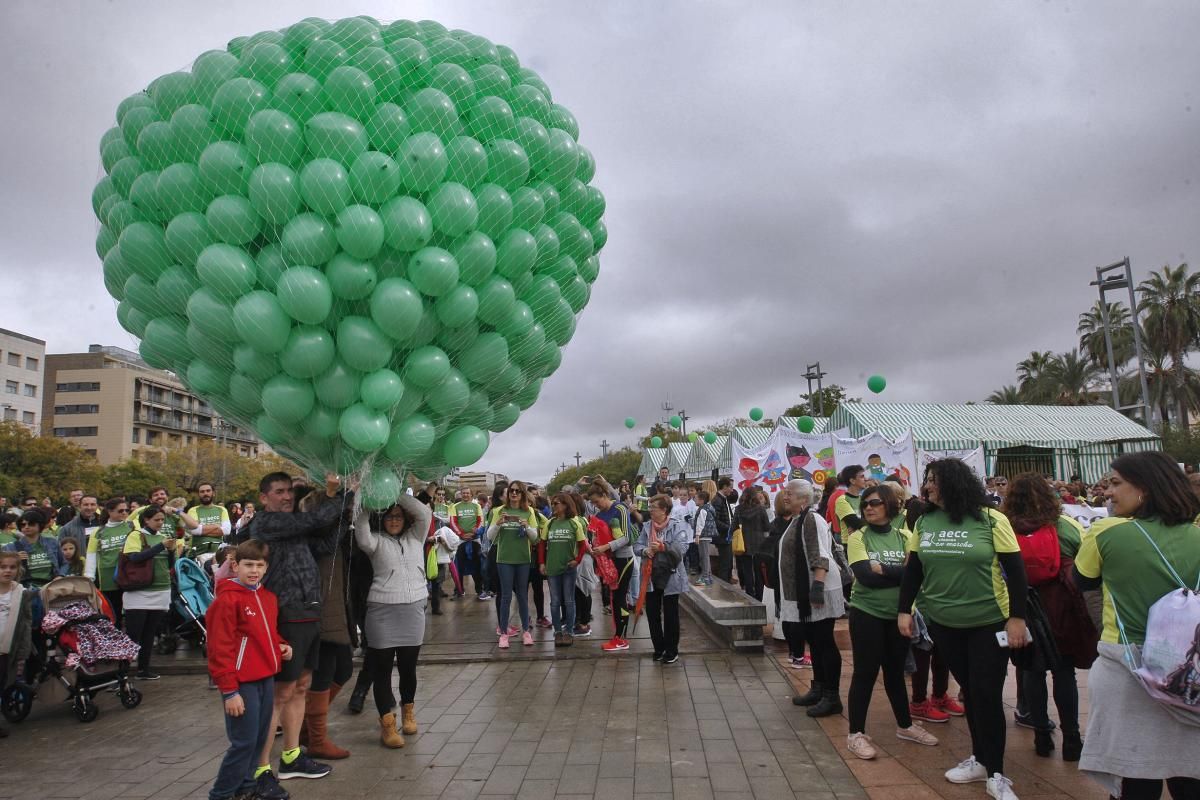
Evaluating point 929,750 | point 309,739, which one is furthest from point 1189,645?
point 309,739

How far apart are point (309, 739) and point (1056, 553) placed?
4.53 meters

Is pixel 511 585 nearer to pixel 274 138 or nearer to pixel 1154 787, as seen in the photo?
pixel 274 138

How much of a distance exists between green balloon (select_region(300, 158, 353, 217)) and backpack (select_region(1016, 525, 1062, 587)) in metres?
4.03

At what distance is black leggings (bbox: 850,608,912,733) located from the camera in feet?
14.4

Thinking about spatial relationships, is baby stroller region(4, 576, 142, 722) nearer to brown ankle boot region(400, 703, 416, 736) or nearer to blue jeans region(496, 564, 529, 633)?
brown ankle boot region(400, 703, 416, 736)

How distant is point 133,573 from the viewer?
6.69m

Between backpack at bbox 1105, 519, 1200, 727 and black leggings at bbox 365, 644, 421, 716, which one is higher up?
backpack at bbox 1105, 519, 1200, 727

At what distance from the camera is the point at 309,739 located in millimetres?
4609

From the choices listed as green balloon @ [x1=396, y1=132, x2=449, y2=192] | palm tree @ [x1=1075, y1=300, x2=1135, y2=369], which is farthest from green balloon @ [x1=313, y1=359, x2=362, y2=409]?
palm tree @ [x1=1075, y1=300, x2=1135, y2=369]

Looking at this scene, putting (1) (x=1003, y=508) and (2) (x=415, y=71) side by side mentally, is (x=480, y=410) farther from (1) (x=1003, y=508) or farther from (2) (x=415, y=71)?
(1) (x=1003, y=508)

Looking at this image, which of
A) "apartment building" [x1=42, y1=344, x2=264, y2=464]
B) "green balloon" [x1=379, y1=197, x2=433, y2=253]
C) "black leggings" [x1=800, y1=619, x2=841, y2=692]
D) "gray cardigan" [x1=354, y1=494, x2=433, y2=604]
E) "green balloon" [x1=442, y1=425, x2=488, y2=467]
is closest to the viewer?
"green balloon" [x1=379, y1=197, x2=433, y2=253]

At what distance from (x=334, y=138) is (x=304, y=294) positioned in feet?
2.52

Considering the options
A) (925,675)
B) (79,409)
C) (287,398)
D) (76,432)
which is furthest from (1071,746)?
(79,409)

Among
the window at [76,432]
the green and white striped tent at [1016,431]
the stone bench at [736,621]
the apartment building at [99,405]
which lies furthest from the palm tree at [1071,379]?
the window at [76,432]
